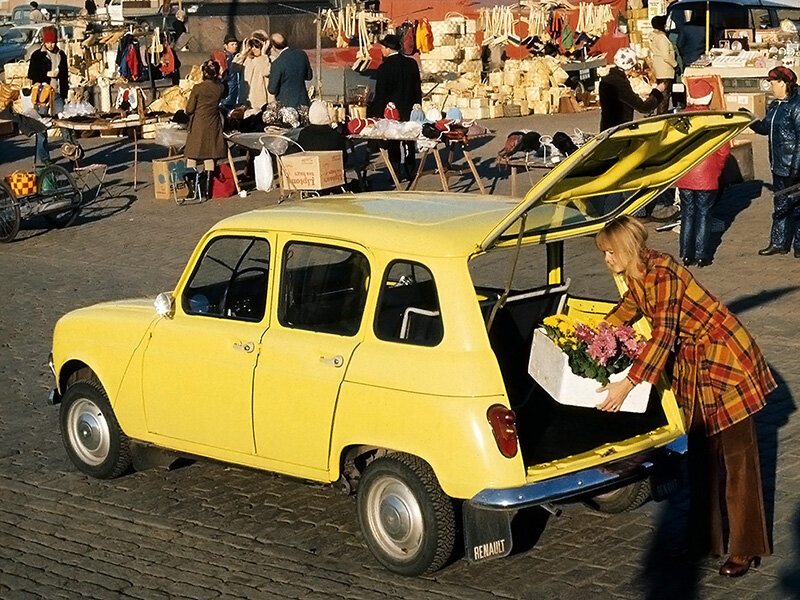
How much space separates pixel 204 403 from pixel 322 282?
962 millimetres

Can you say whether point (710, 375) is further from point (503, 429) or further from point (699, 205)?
point (699, 205)

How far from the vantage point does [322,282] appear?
677cm

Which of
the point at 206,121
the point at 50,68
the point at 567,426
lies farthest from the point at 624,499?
the point at 50,68

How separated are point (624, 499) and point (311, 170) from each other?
392 inches

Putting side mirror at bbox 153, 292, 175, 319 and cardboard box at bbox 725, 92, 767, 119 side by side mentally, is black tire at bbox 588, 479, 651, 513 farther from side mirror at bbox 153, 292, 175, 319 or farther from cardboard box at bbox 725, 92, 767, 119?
cardboard box at bbox 725, 92, 767, 119

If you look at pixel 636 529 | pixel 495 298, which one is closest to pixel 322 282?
pixel 495 298

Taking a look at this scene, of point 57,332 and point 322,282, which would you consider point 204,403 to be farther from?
point 57,332

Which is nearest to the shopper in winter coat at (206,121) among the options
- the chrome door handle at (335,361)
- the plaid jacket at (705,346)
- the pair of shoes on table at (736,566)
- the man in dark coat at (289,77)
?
the man in dark coat at (289,77)

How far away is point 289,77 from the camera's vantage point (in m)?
19.9

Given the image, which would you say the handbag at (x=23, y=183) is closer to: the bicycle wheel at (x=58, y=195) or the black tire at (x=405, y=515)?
the bicycle wheel at (x=58, y=195)

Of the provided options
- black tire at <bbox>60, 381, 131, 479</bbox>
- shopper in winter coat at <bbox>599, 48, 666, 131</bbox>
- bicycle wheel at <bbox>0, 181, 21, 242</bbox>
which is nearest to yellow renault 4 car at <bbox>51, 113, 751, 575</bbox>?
black tire at <bbox>60, 381, 131, 479</bbox>

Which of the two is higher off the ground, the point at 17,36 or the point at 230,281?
the point at 17,36

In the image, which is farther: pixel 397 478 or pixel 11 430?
pixel 11 430

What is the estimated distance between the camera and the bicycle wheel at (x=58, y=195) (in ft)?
56.4
